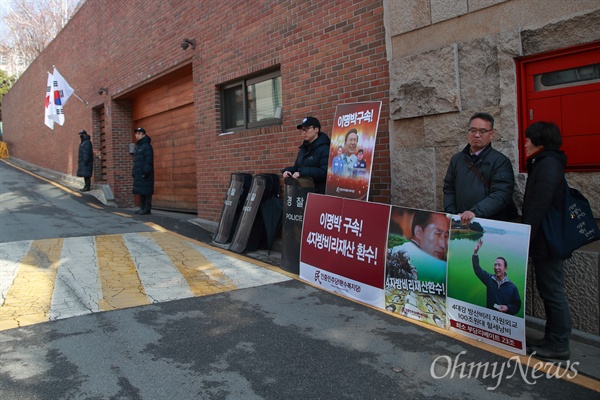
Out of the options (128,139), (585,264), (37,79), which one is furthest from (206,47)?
(37,79)

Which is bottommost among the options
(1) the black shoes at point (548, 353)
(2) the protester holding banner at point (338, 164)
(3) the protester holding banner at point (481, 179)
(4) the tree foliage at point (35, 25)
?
(1) the black shoes at point (548, 353)

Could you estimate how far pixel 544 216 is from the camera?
342 cm

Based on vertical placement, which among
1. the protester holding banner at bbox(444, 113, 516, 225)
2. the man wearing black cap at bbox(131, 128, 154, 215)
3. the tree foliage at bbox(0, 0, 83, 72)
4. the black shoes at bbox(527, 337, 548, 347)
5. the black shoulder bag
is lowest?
the black shoes at bbox(527, 337, 548, 347)

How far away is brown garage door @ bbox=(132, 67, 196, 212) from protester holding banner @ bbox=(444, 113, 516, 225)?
297 inches

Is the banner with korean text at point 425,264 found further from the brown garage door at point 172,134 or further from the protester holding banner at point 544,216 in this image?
the brown garage door at point 172,134

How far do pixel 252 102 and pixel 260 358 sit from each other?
5692 mm

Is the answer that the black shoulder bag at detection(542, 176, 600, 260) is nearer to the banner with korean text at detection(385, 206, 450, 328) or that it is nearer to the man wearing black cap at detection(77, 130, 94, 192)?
the banner with korean text at detection(385, 206, 450, 328)

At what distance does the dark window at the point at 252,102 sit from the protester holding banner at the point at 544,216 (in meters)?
4.65

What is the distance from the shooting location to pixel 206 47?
354 inches

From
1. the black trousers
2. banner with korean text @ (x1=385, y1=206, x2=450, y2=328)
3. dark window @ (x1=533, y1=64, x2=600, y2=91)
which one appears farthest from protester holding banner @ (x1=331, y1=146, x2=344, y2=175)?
the black trousers

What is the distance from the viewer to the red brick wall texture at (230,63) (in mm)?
5934

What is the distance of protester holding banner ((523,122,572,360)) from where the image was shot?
11.1 ft

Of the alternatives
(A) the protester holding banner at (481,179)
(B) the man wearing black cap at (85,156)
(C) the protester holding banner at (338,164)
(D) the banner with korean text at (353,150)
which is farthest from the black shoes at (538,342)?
(B) the man wearing black cap at (85,156)

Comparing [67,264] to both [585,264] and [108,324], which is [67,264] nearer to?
[108,324]
